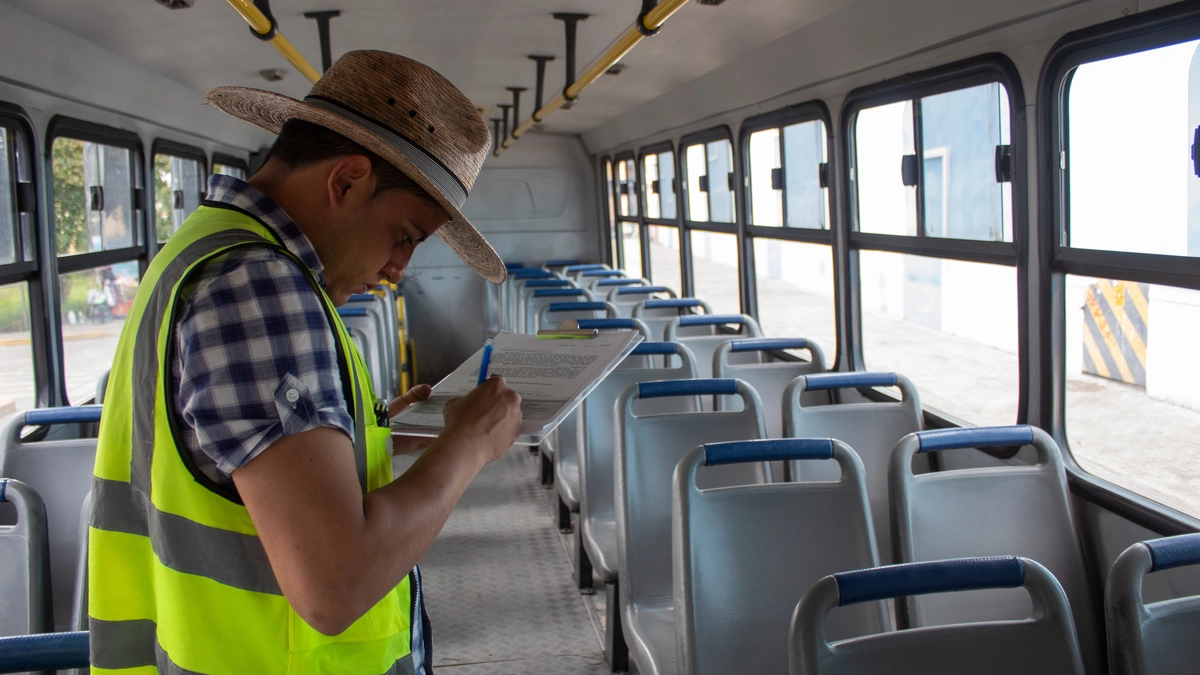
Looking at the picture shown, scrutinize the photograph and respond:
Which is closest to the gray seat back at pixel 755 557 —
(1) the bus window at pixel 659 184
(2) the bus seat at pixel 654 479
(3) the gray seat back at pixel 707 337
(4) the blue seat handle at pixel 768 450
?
(4) the blue seat handle at pixel 768 450

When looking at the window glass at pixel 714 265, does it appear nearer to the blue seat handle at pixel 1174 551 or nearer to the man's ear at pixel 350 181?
the blue seat handle at pixel 1174 551

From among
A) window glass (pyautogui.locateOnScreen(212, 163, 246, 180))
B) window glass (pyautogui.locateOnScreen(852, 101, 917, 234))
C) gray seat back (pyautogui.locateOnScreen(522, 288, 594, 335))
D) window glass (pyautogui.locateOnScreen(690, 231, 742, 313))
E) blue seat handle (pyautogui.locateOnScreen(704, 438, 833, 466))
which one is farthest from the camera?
window glass (pyautogui.locateOnScreen(212, 163, 246, 180))

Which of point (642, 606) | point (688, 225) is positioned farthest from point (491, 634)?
point (688, 225)

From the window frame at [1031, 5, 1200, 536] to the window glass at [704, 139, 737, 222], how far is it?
3.01 m

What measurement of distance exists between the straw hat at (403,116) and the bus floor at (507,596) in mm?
2424

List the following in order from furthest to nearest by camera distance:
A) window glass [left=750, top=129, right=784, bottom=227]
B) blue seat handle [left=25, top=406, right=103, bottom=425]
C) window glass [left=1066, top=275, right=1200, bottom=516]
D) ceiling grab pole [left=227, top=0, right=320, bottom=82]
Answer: window glass [left=750, top=129, right=784, bottom=227] → blue seat handle [left=25, top=406, right=103, bottom=425] → window glass [left=1066, top=275, right=1200, bottom=516] → ceiling grab pole [left=227, top=0, right=320, bottom=82]

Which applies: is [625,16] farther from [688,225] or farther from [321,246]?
[321,246]

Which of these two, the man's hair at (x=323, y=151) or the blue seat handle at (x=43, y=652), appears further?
the blue seat handle at (x=43, y=652)

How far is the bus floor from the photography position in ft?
10.5

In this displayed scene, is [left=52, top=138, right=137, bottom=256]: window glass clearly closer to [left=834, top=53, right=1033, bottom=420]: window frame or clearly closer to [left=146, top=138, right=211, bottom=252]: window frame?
[left=146, top=138, right=211, bottom=252]: window frame

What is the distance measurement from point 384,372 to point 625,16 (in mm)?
3291

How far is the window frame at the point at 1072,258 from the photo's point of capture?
7.11 ft

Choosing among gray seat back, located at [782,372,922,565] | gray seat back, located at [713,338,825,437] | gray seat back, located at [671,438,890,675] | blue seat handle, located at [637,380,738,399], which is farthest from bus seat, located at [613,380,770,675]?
gray seat back, located at [713,338,825,437]

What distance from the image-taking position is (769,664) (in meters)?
1.94
